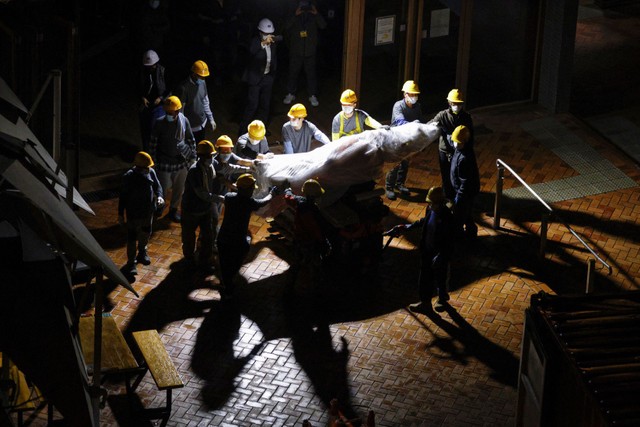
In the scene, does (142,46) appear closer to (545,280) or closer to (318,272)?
(318,272)

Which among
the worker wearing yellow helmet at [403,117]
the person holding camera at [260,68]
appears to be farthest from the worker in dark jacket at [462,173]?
the person holding camera at [260,68]

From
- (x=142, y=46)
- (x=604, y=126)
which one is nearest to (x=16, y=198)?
(x=142, y=46)

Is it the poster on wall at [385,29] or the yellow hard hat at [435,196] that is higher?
the poster on wall at [385,29]

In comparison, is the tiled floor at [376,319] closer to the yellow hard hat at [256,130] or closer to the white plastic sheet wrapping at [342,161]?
the white plastic sheet wrapping at [342,161]

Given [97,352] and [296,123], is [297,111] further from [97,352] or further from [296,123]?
[97,352]

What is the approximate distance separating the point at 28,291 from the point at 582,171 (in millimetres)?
12280

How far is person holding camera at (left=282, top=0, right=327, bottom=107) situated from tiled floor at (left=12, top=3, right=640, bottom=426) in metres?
3.24

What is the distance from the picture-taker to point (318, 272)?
14.3 metres

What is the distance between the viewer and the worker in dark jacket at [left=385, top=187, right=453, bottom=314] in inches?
530

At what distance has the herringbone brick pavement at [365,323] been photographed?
40.6ft

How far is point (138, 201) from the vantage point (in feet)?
46.3

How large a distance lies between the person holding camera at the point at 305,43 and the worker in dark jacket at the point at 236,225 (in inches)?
234

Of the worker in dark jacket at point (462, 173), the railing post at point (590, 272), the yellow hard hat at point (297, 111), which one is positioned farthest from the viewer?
the yellow hard hat at point (297, 111)

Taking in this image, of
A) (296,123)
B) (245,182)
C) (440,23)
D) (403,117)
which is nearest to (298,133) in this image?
(296,123)
